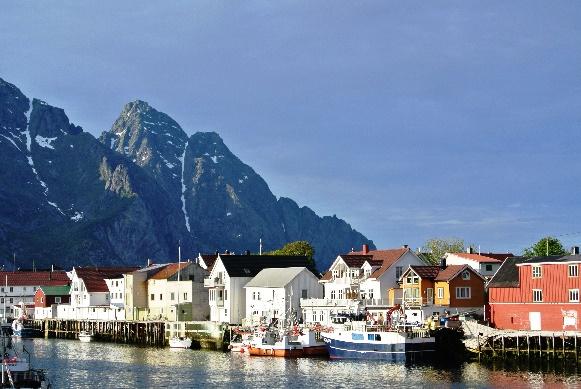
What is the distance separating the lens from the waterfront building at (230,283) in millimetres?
125688

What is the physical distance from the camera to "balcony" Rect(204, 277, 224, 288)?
128375 millimetres

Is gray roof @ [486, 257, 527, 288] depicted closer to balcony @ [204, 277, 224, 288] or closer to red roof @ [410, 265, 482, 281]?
red roof @ [410, 265, 482, 281]

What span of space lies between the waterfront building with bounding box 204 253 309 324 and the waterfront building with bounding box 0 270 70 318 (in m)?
69.7

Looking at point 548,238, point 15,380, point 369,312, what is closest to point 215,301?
point 369,312

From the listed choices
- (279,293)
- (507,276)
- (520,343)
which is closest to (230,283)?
(279,293)

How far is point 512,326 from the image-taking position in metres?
95.6

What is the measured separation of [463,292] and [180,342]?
3482cm

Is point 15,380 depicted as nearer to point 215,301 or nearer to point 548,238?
point 215,301

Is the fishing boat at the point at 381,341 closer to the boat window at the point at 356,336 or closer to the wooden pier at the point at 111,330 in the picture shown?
the boat window at the point at 356,336

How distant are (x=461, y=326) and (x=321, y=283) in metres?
31.8

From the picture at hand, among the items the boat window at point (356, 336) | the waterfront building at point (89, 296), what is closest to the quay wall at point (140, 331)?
the waterfront building at point (89, 296)

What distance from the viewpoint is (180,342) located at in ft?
366

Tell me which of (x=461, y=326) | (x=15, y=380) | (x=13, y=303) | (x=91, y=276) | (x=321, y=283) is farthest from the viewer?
(x=13, y=303)

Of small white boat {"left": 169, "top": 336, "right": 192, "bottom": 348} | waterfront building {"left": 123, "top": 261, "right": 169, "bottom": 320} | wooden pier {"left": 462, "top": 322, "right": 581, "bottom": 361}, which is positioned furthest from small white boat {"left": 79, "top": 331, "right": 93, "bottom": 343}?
wooden pier {"left": 462, "top": 322, "right": 581, "bottom": 361}
